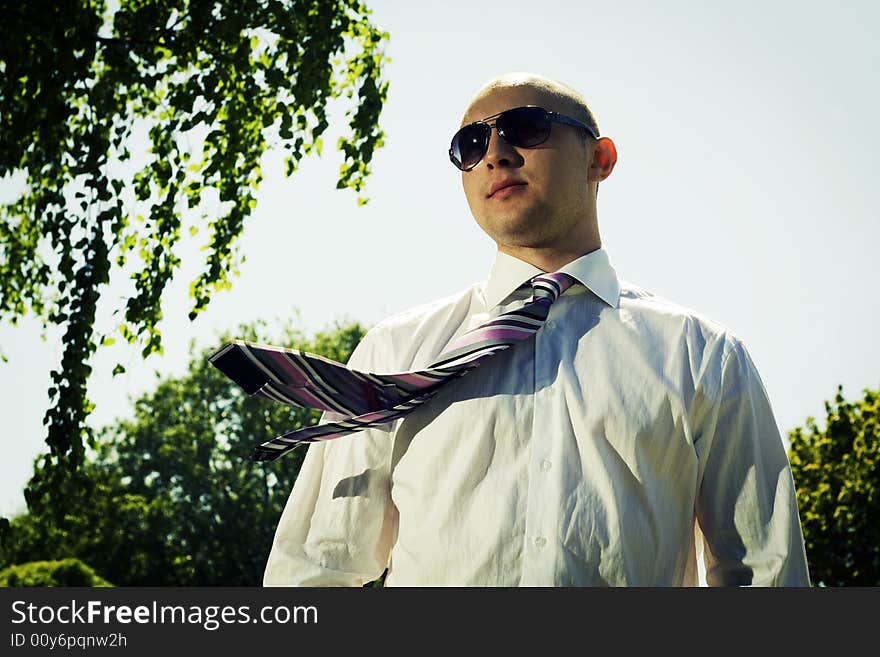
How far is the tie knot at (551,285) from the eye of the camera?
2459mm

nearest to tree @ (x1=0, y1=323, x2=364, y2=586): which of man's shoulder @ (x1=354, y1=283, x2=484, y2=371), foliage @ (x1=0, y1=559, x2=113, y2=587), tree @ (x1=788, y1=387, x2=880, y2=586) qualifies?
foliage @ (x1=0, y1=559, x2=113, y2=587)

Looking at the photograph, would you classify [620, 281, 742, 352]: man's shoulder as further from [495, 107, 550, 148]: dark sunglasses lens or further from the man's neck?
[495, 107, 550, 148]: dark sunglasses lens

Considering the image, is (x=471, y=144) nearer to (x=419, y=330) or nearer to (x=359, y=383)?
(x=419, y=330)

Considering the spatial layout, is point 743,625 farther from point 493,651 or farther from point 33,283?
point 33,283

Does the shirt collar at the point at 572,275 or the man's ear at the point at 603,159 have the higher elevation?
the man's ear at the point at 603,159

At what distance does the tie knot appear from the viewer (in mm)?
2459

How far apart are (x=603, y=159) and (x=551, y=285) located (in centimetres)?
51

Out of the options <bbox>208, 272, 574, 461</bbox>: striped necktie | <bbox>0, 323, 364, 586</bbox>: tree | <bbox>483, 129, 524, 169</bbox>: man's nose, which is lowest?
<bbox>208, 272, 574, 461</bbox>: striped necktie

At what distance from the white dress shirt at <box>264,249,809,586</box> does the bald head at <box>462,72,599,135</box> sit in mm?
472

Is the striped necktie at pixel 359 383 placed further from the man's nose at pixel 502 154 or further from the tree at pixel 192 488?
the tree at pixel 192 488

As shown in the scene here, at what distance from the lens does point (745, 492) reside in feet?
7.38

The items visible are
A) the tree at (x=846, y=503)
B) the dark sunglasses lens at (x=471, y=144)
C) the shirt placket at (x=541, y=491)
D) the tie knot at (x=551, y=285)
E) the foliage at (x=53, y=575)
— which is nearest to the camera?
the shirt placket at (x=541, y=491)

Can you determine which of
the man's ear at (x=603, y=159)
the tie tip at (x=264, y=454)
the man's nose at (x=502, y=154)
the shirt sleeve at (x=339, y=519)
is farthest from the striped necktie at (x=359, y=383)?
the man's ear at (x=603, y=159)

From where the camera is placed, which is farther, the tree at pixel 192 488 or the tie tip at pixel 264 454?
the tree at pixel 192 488
